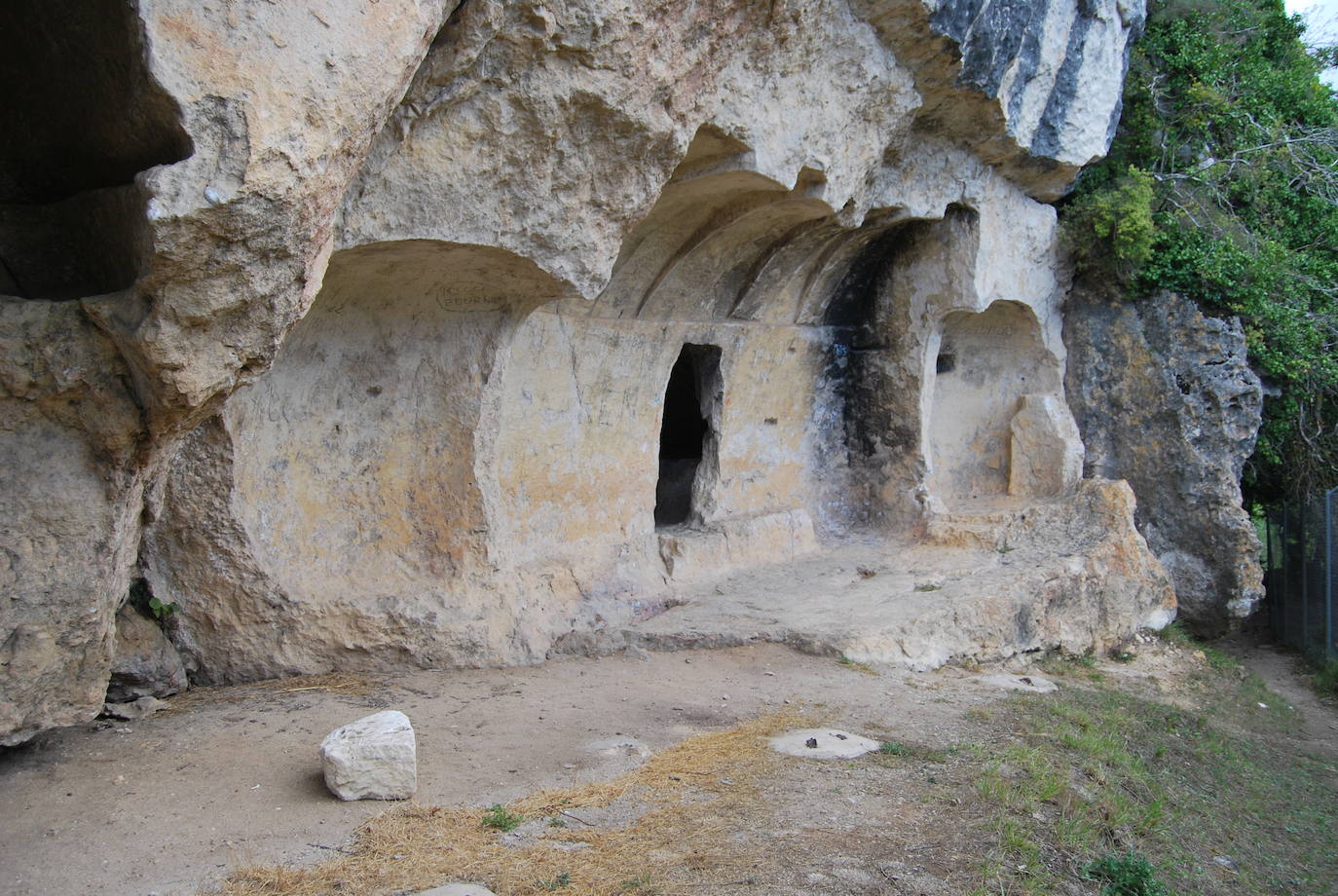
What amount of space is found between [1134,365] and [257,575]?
7.05 metres

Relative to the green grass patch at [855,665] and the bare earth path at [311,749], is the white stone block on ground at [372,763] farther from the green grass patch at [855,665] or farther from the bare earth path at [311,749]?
the green grass patch at [855,665]

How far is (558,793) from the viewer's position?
11.6 ft

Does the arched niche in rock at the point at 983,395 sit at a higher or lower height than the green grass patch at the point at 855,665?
higher

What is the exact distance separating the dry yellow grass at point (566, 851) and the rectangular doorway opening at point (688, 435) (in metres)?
4.02

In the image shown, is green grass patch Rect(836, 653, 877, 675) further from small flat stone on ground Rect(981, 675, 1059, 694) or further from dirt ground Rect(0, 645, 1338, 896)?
small flat stone on ground Rect(981, 675, 1059, 694)

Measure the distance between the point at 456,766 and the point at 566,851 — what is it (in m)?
0.83

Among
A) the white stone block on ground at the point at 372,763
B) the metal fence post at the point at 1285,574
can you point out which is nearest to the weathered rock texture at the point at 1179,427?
the metal fence post at the point at 1285,574

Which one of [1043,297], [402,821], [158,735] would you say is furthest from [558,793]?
[1043,297]

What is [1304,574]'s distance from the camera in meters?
9.20

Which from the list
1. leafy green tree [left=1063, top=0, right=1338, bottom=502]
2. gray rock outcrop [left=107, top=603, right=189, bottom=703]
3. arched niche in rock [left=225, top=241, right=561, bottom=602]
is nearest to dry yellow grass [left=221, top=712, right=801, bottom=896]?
gray rock outcrop [left=107, top=603, right=189, bottom=703]

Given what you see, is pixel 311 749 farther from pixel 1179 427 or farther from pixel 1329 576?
pixel 1329 576

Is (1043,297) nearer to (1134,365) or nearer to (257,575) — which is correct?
(1134,365)

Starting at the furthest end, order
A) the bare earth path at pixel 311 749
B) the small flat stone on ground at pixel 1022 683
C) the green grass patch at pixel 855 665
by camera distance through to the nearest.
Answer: the small flat stone on ground at pixel 1022 683, the green grass patch at pixel 855 665, the bare earth path at pixel 311 749

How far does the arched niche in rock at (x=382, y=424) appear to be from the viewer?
15.5 feet
